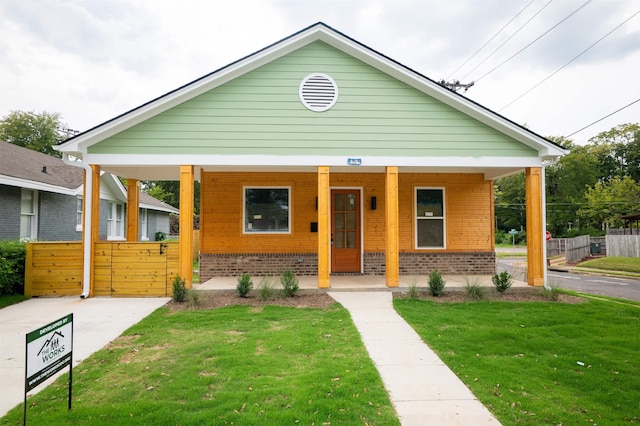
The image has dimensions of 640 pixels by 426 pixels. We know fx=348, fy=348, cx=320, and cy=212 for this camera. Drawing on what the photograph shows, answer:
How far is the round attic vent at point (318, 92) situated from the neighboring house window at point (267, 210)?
280cm

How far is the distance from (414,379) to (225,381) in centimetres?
196

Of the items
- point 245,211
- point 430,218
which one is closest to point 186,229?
point 245,211

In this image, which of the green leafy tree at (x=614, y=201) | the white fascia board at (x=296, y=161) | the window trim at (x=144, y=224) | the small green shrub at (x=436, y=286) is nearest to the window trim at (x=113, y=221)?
the window trim at (x=144, y=224)

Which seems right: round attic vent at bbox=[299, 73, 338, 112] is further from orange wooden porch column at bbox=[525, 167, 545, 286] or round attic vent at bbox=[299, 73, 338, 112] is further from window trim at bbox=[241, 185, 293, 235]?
orange wooden porch column at bbox=[525, 167, 545, 286]

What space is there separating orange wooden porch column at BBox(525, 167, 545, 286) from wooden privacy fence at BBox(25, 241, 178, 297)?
841 cm

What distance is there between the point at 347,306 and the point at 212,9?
10.1 metres

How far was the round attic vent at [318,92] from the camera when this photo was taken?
826cm

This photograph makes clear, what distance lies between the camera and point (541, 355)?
4.40m

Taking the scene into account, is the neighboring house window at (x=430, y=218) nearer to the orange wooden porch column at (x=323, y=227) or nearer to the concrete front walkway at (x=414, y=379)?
the orange wooden porch column at (x=323, y=227)

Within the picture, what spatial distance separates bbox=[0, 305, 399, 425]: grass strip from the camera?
2885 mm

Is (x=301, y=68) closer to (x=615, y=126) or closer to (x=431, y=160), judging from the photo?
(x=431, y=160)

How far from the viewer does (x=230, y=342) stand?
15.5ft

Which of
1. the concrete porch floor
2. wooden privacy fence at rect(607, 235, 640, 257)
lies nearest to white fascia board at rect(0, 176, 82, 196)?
the concrete porch floor

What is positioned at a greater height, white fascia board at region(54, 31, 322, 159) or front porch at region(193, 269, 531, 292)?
white fascia board at region(54, 31, 322, 159)
